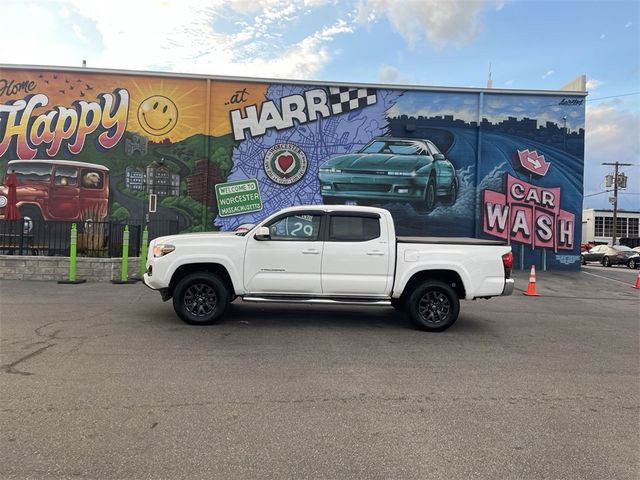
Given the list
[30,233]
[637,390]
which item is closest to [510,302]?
[637,390]

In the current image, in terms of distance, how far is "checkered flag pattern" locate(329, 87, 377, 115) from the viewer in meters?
19.6

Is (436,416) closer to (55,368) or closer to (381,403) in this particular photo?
(381,403)

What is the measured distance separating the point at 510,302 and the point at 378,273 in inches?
217

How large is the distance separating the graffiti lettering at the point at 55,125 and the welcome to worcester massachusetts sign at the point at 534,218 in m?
16.2

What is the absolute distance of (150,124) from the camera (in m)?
19.2

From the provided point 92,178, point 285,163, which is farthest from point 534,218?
point 92,178

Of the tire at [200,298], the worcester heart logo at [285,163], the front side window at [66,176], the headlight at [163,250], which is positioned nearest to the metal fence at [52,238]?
the front side window at [66,176]

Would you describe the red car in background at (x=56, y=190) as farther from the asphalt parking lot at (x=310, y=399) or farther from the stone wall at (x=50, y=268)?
the asphalt parking lot at (x=310, y=399)

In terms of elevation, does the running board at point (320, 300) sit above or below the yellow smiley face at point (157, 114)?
below

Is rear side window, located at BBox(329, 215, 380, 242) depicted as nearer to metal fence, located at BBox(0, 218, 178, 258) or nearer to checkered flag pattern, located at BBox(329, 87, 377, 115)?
metal fence, located at BBox(0, 218, 178, 258)

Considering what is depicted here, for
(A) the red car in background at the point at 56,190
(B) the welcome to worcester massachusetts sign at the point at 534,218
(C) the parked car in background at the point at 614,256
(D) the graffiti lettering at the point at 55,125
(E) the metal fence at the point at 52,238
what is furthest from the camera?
(C) the parked car in background at the point at 614,256

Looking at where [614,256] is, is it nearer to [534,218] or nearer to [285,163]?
[534,218]

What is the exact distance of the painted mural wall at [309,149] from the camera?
1900 centimetres

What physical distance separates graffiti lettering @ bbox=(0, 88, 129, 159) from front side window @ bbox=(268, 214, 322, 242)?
14209 millimetres
